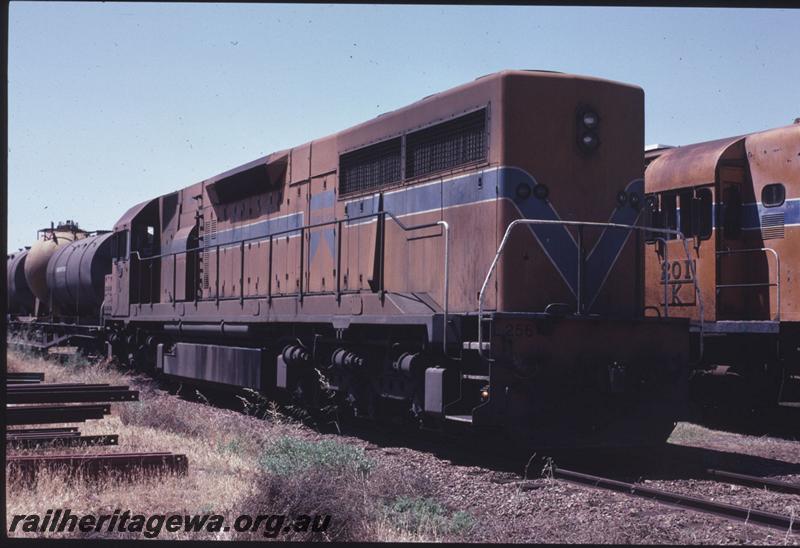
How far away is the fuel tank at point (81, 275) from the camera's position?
21.1 metres

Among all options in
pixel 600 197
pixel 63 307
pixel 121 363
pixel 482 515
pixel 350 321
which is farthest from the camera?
pixel 63 307

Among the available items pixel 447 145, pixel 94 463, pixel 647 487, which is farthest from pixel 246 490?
pixel 447 145

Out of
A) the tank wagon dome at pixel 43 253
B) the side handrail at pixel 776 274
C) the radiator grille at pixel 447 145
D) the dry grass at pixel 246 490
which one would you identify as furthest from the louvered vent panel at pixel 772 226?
the tank wagon dome at pixel 43 253

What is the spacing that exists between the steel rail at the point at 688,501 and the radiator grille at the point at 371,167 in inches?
162

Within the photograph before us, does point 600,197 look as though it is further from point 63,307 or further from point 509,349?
point 63,307

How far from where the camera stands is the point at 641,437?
8.86 m

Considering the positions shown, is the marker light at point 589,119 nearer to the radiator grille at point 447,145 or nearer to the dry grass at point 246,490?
the radiator grille at point 447,145

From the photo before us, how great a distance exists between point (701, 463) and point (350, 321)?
13.2 feet

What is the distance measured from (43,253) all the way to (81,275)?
540cm

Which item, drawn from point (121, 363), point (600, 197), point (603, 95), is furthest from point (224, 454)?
point (121, 363)

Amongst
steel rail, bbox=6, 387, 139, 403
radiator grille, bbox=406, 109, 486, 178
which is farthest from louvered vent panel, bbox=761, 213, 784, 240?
steel rail, bbox=6, 387, 139, 403

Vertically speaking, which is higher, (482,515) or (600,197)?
(600,197)

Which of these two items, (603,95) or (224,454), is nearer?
(224,454)

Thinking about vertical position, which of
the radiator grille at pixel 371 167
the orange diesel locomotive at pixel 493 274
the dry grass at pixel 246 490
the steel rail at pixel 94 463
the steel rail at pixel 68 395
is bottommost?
the dry grass at pixel 246 490
